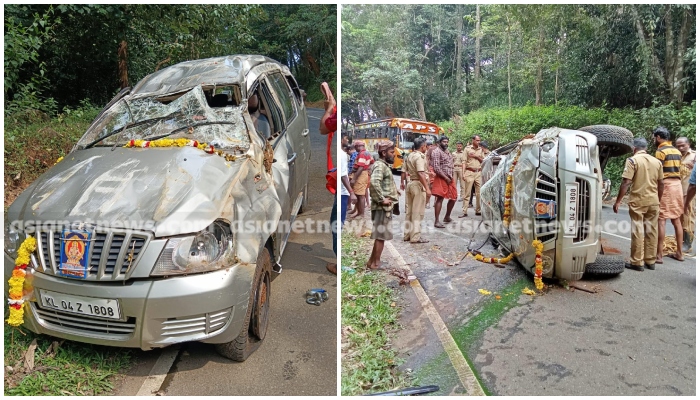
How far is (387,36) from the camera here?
32.7 ft

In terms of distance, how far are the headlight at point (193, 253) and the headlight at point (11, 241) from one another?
3.11ft

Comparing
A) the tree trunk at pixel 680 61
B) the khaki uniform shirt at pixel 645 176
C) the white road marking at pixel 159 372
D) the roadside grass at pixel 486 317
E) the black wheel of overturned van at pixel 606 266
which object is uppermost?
the tree trunk at pixel 680 61

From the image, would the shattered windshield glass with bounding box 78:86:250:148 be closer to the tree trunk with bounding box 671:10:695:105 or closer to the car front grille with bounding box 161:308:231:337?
the car front grille with bounding box 161:308:231:337

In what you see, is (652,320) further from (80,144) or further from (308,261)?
(80,144)

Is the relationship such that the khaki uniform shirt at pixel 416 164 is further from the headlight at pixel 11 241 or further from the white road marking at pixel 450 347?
the headlight at pixel 11 241

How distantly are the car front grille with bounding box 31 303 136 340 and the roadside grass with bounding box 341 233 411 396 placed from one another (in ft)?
4.11

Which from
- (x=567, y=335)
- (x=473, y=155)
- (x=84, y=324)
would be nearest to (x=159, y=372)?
(x=84, y=324)

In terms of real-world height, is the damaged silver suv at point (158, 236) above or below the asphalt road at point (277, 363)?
above

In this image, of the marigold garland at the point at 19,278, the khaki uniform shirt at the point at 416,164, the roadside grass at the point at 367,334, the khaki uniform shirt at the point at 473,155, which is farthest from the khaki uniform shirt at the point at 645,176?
the marigold garland at the point at 19,278

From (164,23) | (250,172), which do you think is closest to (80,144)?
(250,172)

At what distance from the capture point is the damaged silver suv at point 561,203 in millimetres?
3523

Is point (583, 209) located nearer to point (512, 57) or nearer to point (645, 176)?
point (645, 176)

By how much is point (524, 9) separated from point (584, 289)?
27.1 ft

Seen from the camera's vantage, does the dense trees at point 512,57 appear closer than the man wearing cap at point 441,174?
No
